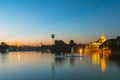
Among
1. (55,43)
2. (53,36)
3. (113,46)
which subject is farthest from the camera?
Result: (55,43)

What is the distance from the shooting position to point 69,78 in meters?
32.4

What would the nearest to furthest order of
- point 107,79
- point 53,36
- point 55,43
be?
point 107,79 → point 53,36 → point 55,43

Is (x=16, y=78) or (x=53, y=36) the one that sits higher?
(x=53, y=36)

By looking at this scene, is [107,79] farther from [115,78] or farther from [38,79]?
[38,79]

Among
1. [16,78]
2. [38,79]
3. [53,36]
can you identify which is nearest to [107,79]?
[38,79]

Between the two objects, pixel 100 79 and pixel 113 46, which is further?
pixel 113 46

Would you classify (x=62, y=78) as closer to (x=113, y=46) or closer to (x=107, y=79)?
(x=107, y=79)

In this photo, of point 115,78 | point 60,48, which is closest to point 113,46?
point 60,48

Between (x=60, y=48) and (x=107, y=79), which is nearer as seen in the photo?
(x=107, y=79)

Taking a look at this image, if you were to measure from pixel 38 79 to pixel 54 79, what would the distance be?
2020 millimetres

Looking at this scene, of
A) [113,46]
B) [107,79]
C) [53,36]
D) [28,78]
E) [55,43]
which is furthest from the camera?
[55,43]

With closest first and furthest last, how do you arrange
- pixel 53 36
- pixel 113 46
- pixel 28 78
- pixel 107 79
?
pixel 107 79, pixel 28 78, pixel 113 46, pixel 53 36

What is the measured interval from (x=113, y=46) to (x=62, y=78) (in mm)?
114246

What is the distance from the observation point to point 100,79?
30.9 meters
